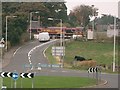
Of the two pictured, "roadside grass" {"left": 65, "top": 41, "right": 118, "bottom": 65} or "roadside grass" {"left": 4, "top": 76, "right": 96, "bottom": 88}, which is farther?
"roadside grass" {"left": 65, "top": 41, "right": 118, "bottom": 65}

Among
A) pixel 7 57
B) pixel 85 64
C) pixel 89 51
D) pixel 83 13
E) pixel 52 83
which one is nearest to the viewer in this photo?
pixel 52 83

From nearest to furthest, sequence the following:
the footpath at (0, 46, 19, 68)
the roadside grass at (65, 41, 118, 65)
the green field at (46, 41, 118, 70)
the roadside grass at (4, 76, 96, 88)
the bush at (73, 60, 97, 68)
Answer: the roadside grass at (4, 76, 96, 88)
the bush at (73, 60, 97, 68)
the footpath at (0, 46, 19, 68)
the green field at (46, 41, 118, 70)
the roadside grass at (65, 41, 118, 65)

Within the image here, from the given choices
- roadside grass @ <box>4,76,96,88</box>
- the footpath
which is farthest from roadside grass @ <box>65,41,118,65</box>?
roadside grass @ <box>4,76,96,88</box>

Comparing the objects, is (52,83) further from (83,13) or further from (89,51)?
(83,13)

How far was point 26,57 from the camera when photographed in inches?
2282

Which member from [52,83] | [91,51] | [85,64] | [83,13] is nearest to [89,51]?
[91,51]

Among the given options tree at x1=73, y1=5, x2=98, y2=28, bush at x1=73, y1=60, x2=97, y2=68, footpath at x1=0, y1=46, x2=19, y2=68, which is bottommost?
bush at x1=73, y1=60, x2=97, y2=68

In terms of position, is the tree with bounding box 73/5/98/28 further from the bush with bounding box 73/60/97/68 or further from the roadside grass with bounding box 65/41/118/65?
the bush with bounding box 73/60/97/68

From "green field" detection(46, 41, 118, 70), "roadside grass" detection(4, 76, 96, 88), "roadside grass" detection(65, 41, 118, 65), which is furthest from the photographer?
"roadside grass" detection(65, 41, 118, 65)

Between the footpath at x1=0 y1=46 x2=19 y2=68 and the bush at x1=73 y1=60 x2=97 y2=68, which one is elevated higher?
the footpath at x1=0 y1=46 x2=19 y2=68

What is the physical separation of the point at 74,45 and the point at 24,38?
948 centimetres

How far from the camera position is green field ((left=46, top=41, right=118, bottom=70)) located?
2272 inches

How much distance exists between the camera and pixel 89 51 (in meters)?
65.7

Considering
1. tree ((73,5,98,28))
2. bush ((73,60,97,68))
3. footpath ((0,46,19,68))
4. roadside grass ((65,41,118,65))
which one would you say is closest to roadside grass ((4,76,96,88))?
footpath ((0,46,19,68))
